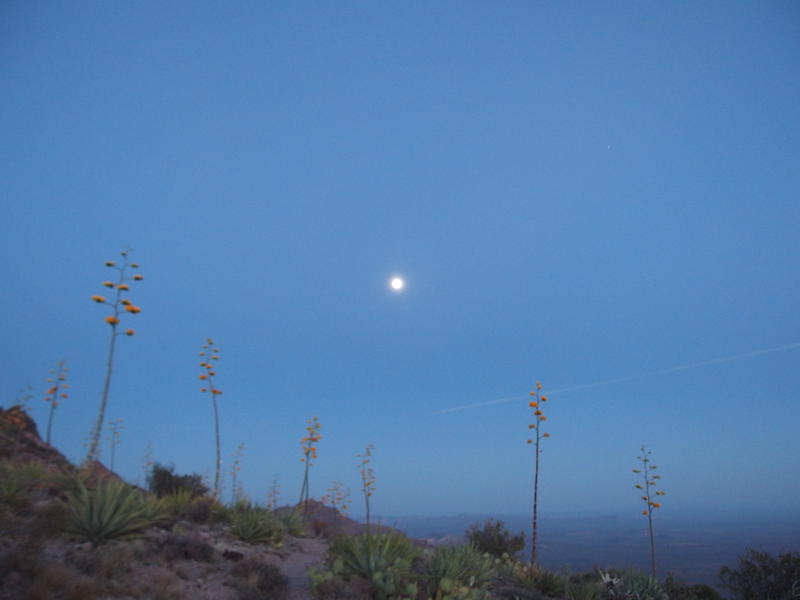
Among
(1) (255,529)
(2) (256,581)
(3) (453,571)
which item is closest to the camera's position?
(2) (256,581)

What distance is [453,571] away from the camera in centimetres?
797

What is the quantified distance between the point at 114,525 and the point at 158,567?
3.94 feet

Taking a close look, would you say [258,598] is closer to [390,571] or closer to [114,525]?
[390,571]

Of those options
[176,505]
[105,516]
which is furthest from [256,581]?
[176,505]

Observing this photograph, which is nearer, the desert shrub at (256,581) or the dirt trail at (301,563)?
the desert shrub at (256,581)

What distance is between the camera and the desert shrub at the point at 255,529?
9.77 meters

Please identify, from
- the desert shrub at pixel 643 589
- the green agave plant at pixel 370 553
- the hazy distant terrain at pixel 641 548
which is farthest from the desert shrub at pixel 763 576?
the green agave plant at pixel 370 553

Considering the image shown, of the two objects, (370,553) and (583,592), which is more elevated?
(370,553)

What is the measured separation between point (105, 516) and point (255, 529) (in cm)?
351

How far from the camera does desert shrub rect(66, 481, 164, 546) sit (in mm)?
7066

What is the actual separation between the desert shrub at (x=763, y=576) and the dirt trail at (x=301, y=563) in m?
13.6

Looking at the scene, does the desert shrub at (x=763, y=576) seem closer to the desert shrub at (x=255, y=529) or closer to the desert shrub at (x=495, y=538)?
the desert shrub at (x=495, y=538)

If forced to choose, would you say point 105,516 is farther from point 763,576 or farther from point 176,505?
point 763,576

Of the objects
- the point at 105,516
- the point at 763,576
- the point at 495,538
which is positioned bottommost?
the point at 763,576
